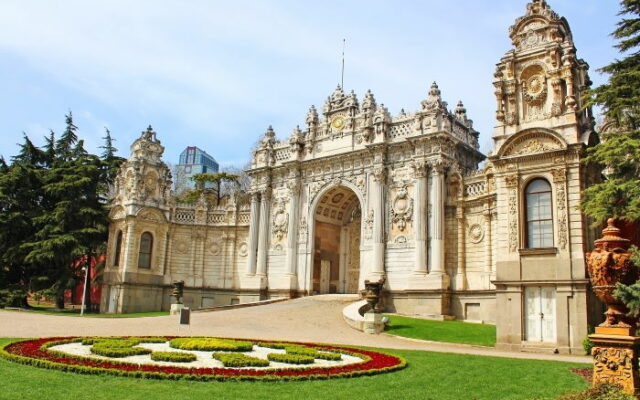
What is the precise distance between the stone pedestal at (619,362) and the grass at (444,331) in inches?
502

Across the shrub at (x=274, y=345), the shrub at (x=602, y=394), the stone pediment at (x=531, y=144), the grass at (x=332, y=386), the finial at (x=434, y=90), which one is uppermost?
the finial at (x=434, y=90)

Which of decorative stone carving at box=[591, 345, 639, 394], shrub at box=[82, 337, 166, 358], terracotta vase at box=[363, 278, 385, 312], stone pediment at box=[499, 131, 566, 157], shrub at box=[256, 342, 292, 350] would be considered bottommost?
shrub at box=[256, 342, 292, 350]

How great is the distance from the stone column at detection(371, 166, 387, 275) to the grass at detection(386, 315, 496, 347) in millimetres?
5237

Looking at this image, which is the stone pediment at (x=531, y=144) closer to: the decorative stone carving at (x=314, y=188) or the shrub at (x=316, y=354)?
the shrub at (x=316, y=354)

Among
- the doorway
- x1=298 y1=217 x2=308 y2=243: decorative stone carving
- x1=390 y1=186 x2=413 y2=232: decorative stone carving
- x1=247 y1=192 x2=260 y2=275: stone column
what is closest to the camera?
the doorway

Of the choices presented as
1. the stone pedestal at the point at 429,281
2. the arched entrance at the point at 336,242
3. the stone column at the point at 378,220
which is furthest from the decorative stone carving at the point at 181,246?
the stone pedestal at the point at 429,281

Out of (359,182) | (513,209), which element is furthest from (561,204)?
(359,182)

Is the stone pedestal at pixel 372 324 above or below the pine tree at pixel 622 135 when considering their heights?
below

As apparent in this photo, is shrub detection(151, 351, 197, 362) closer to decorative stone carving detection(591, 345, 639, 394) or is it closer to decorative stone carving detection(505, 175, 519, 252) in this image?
decorative stone carving detection(591, 345, 639, 394)

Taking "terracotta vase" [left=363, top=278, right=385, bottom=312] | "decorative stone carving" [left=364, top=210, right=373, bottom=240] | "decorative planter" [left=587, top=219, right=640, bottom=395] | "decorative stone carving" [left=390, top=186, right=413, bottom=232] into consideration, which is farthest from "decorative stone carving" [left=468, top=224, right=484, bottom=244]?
"decorative planter" [left=587, top=219, right=640, bottom=395]

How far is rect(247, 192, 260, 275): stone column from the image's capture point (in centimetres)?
4128

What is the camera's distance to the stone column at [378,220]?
34.7 metres

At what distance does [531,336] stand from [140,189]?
93.5 ft

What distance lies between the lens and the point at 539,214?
22609mm
